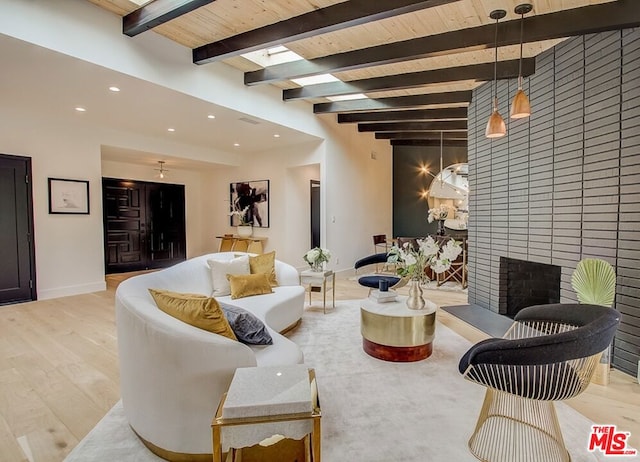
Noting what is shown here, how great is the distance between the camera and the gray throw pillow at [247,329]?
2180mm

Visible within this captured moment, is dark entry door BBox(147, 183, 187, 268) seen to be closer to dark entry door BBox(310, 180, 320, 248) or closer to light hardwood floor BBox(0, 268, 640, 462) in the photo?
dark entry door BBox(310, 180, 320, 248)

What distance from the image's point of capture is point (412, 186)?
29.4 feet

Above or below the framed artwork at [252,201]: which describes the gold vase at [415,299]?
below

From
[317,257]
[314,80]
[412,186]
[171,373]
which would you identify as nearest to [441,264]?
[317,257]

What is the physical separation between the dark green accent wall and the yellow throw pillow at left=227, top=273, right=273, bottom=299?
6095 millimetres

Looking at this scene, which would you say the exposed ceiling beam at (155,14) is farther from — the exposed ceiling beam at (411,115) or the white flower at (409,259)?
the exposed ceiling beam at (411,115)

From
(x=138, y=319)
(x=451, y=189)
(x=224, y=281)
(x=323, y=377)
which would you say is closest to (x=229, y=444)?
(x=138, y=319)

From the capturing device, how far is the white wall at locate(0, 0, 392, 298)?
321 cm

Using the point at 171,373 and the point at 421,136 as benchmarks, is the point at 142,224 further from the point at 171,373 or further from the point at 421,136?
the point at 171,373

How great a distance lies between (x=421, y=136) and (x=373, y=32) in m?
4.74

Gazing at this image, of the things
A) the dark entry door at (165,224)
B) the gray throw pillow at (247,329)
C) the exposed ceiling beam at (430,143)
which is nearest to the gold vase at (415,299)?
the gray throw pillow at (247,329)

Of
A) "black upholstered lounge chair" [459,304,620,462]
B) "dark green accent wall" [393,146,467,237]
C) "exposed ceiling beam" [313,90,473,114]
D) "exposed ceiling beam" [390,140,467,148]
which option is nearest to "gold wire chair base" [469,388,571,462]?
"black upholstered lounge chair" [459,304,620,462]

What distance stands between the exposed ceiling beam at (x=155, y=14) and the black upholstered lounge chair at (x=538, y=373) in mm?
3234

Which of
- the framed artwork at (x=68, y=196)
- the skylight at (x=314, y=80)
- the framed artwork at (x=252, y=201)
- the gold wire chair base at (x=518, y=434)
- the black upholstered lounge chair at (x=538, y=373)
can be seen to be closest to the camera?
the black upholstered lounge chair at (x=538, y=373)
